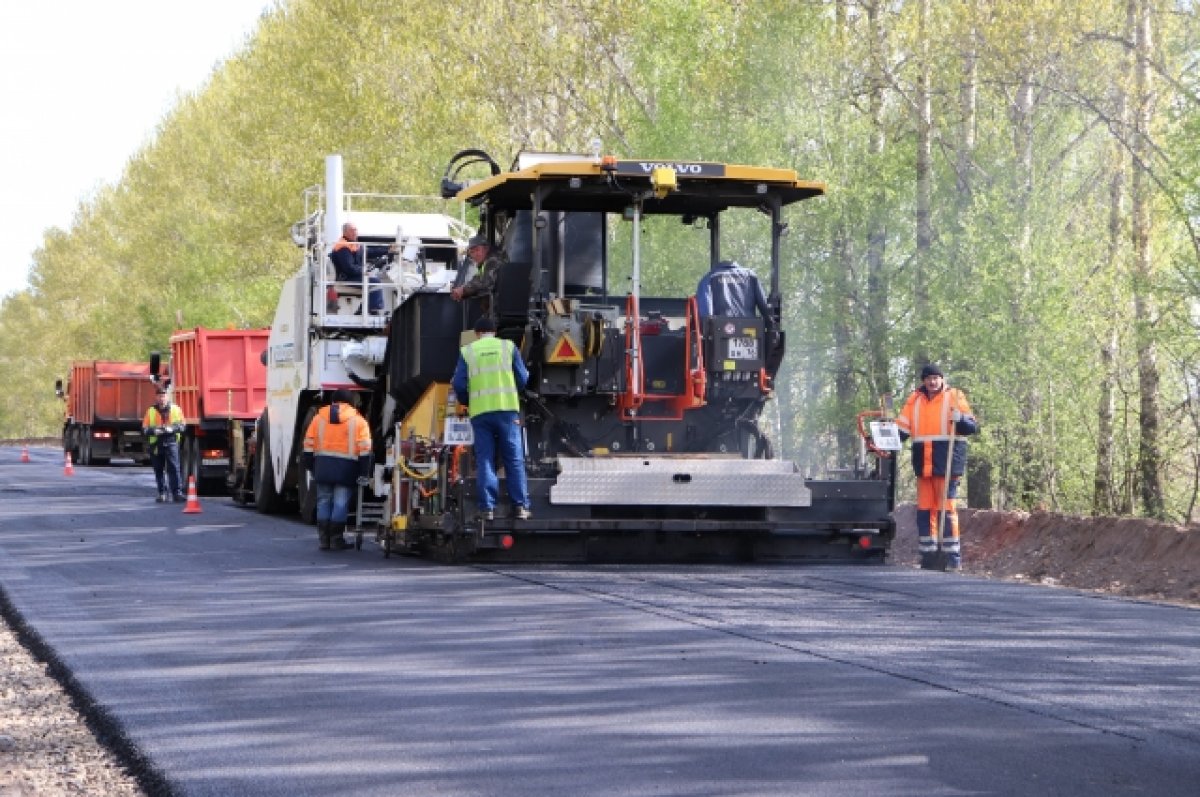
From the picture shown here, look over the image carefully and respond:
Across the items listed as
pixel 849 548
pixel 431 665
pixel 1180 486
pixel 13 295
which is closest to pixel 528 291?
pixel 849 548

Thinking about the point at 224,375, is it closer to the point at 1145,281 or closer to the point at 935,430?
the point at 1145,281

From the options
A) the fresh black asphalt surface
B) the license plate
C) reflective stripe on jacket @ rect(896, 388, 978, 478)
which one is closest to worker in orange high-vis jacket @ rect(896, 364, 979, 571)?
reflective stripe on jacket @ rect(896, 388, 978, 478)

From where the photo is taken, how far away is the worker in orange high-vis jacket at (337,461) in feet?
52.7

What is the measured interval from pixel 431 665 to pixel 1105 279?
13967 millimetres

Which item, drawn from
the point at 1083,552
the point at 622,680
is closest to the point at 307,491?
the point at 1083,552

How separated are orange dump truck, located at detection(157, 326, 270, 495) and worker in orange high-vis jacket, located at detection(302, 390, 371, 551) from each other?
1029cm

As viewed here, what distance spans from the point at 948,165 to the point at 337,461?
37.7ft

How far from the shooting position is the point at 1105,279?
20469 millimetres

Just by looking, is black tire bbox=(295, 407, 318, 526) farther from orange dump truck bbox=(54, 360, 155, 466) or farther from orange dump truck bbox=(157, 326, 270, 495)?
orange dump truck bbox=(54, 360, 155, 466)

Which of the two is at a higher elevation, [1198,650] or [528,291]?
[528,291]

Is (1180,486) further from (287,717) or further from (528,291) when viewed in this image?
(287,717)

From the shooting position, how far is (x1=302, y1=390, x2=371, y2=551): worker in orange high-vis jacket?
16.1 metres

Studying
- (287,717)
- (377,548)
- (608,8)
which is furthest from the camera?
(608,8)

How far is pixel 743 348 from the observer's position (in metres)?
13.9
